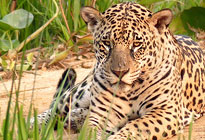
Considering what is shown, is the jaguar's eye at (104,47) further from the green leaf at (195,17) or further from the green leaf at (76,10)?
the green leaf at (76,10)

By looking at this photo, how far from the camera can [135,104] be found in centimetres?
518

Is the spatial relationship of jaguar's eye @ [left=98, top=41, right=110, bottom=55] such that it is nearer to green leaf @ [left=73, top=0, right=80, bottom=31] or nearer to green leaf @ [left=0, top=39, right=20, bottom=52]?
green leaf @ [left=0, top=39, right=20, bottom=52]

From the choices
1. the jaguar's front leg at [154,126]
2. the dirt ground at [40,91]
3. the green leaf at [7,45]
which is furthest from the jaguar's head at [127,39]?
the green leaf at [7,45]

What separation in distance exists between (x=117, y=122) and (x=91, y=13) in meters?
0.92

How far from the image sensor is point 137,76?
189 inches

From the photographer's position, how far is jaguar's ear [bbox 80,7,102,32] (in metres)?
5.05

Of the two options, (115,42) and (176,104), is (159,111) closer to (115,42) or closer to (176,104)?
(176,104)

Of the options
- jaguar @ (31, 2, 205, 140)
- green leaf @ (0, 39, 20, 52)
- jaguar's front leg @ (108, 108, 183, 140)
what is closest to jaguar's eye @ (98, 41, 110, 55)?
jaguar @ (31, 2, 205, 140)

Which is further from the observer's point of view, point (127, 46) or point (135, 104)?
point (135, 104)

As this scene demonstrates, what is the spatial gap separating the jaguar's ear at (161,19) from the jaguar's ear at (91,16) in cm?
44

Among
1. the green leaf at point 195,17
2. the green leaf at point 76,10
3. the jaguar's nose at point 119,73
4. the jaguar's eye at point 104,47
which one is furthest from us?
the green leaf at point 76,10

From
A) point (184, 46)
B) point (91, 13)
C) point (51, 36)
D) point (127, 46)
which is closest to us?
point (127, 46)

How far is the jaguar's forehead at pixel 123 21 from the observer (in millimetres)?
4793

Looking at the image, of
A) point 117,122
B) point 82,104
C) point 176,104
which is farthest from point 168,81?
point 82,104
